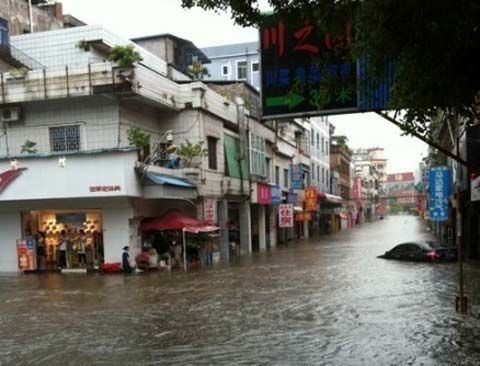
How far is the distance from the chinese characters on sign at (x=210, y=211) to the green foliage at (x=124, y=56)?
812cm

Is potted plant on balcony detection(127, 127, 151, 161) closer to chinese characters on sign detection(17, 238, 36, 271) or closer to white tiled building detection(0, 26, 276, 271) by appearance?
white tiled building detection(0, 26, 276, 271)

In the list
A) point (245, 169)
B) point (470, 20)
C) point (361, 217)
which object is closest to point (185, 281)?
point (245, 169)

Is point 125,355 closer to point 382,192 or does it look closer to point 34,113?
point 34,113

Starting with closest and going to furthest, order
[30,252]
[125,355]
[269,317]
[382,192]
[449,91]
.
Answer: [449,91]
[125,355]
[269,317]
[30,252]
[382,192]

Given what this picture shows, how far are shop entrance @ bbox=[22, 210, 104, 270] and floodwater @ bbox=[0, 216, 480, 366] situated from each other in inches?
95.2

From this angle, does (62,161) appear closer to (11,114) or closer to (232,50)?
(11,114)

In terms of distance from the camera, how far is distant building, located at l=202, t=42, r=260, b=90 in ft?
192

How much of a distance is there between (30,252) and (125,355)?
16926 mm

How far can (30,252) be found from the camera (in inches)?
1011

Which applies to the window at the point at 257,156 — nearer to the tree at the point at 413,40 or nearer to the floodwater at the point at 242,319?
the floodwater at the point at 242,319

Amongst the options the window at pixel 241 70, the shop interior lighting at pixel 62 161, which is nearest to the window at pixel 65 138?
the shop interior lighting at pixel 62 161

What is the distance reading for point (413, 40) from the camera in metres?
6.64

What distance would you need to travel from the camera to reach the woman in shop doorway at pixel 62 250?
25.9 metres

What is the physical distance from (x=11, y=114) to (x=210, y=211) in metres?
10.3
